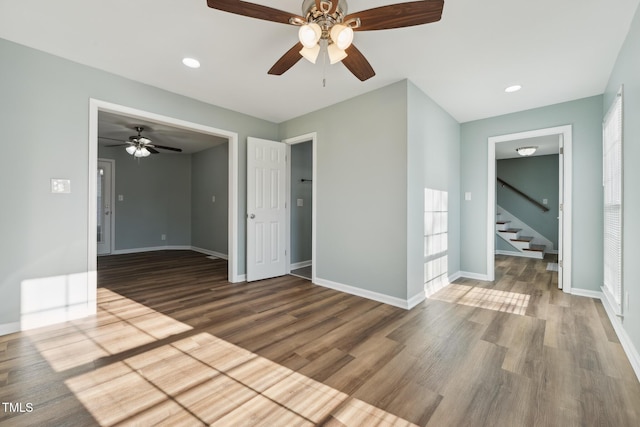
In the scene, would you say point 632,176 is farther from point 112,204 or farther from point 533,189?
point 112,204

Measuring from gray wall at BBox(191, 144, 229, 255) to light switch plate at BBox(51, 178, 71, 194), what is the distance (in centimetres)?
335

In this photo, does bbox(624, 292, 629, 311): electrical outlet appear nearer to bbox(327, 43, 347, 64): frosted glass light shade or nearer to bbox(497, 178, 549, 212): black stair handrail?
bbox(327, 43, 347, 64): frosted glass light shade

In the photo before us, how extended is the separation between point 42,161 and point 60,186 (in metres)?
0.25

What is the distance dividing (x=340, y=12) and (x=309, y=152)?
3.50 metres

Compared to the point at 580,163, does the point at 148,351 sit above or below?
below

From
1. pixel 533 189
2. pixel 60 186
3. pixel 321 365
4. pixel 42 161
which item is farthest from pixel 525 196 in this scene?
pixel 42 161

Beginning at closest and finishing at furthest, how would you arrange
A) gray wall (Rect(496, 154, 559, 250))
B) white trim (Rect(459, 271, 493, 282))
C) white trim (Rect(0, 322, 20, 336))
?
white trim (Rect(0, 322, 20, 336)), white trim (Rect(459, 271, 493, 282)), gray wall (Rect(496, 154, 559, 250))

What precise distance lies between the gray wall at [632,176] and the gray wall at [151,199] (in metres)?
7.63

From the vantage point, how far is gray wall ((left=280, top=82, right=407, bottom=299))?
9.81ft

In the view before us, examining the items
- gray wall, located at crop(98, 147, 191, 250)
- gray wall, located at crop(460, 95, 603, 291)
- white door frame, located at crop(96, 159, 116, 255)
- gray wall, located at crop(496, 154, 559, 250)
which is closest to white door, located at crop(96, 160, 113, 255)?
white door frame, located at crop(96, 159, 116, 255)

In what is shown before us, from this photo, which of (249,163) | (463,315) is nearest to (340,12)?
(249,163)

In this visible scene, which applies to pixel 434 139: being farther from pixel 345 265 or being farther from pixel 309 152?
pixel 309 152

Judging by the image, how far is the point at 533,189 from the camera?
21.8 ft

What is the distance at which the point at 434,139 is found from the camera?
3549 mm
